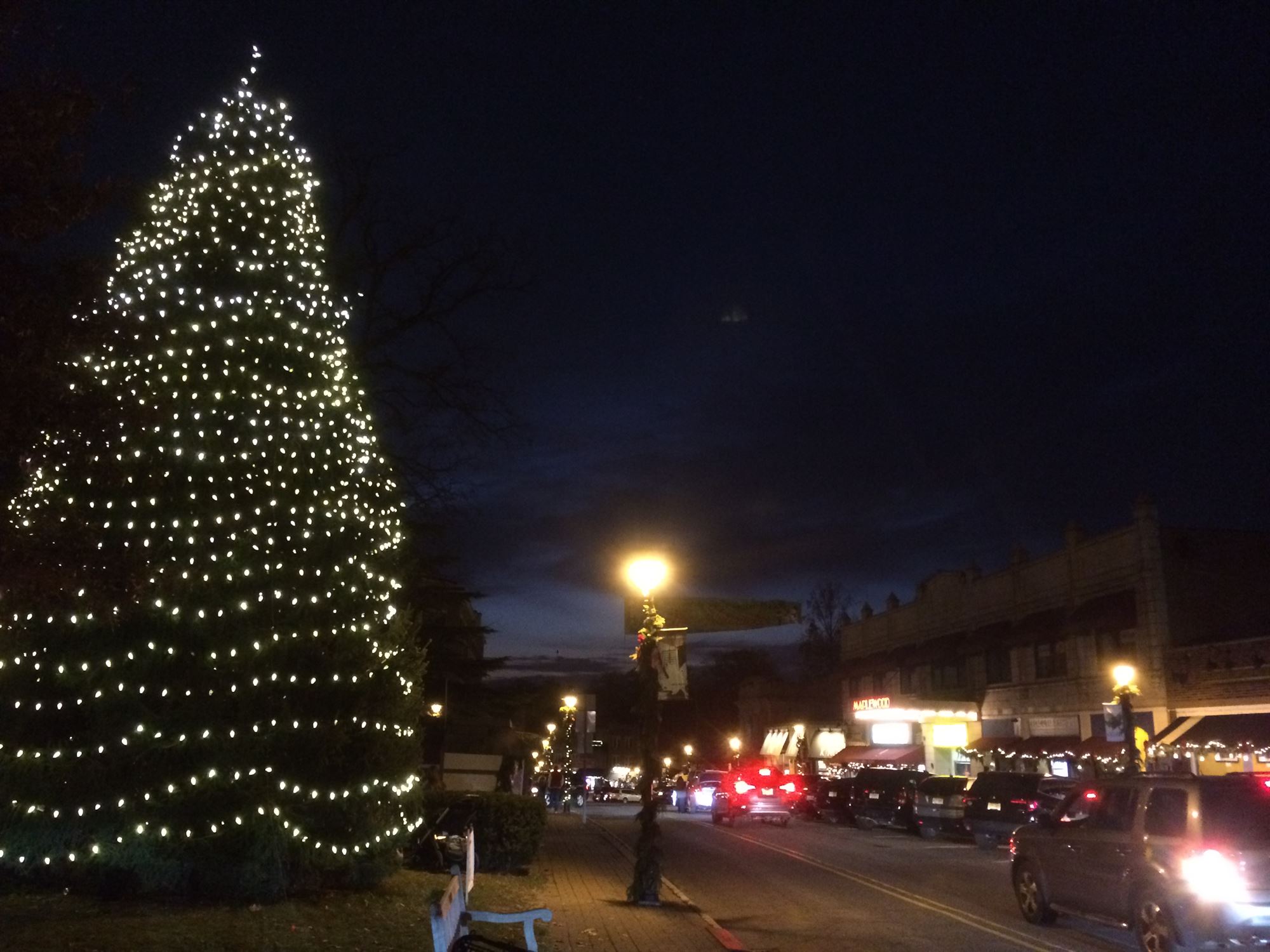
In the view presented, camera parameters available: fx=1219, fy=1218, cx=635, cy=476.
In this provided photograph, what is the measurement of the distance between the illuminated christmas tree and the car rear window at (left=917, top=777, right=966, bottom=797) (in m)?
20.2

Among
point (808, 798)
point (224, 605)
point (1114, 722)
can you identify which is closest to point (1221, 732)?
point (1114, 722)

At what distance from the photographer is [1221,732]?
30.4 m

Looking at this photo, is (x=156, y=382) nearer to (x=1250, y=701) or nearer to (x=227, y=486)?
(x=227, y=486)

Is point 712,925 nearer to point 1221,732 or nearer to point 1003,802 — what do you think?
point 1003,802

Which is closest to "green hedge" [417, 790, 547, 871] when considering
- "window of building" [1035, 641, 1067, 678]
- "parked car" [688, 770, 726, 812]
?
"window of building" [1035, 641, 1067, 678]

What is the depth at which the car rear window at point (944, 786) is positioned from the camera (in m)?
31.3

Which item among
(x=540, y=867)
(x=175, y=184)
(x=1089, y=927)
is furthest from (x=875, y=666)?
(x=175, y=184)

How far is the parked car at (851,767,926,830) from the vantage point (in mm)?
33888

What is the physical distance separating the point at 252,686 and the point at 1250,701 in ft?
86.6

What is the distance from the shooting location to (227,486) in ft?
43.3

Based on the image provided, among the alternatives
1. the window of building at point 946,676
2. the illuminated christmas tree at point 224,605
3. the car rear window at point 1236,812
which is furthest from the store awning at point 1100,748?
the illuminated christmas tree at point 224,605

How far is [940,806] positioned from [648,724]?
60.5 ft

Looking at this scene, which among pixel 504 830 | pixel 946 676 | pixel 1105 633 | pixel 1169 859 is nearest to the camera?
pixel 1169 859

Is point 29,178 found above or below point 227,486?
above
